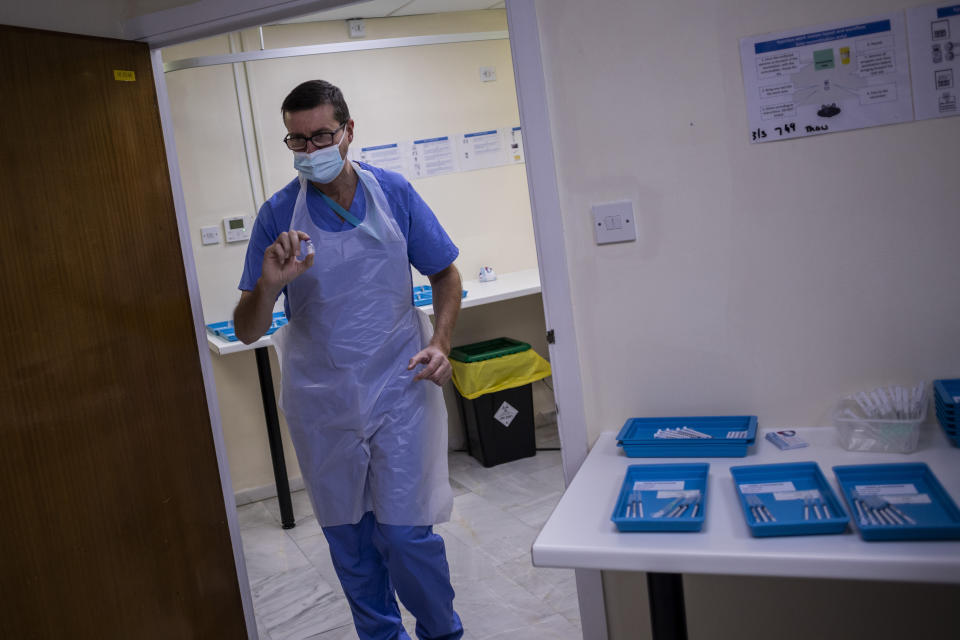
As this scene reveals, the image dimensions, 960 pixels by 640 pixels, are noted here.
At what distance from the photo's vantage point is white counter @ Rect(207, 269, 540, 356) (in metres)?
3.16

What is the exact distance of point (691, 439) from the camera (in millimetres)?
1511

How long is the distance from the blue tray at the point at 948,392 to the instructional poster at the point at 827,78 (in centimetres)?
49

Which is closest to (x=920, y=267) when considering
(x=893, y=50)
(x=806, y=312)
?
(x=806, y=312)

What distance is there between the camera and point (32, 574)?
1.81m

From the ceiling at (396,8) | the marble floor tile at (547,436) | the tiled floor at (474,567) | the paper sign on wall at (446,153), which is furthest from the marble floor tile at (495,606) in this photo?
the ceiling at (396,8)

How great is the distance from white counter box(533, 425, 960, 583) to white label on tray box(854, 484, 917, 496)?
0.04 meters

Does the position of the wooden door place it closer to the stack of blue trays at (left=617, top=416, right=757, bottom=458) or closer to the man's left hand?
the man's left hand

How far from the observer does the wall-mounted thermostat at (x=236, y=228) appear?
350cm

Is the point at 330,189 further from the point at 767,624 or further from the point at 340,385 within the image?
the point at 767,624

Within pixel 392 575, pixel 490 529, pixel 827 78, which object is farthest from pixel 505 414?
pixel 827 78

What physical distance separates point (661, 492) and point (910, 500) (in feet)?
1.24

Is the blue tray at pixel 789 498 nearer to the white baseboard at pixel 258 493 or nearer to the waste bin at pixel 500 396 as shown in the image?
the waste bin at pixel 500 396

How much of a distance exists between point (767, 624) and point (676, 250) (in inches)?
31.8

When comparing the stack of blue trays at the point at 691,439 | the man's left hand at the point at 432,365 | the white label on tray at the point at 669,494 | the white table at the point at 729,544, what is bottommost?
the white table at the point at 729,544
